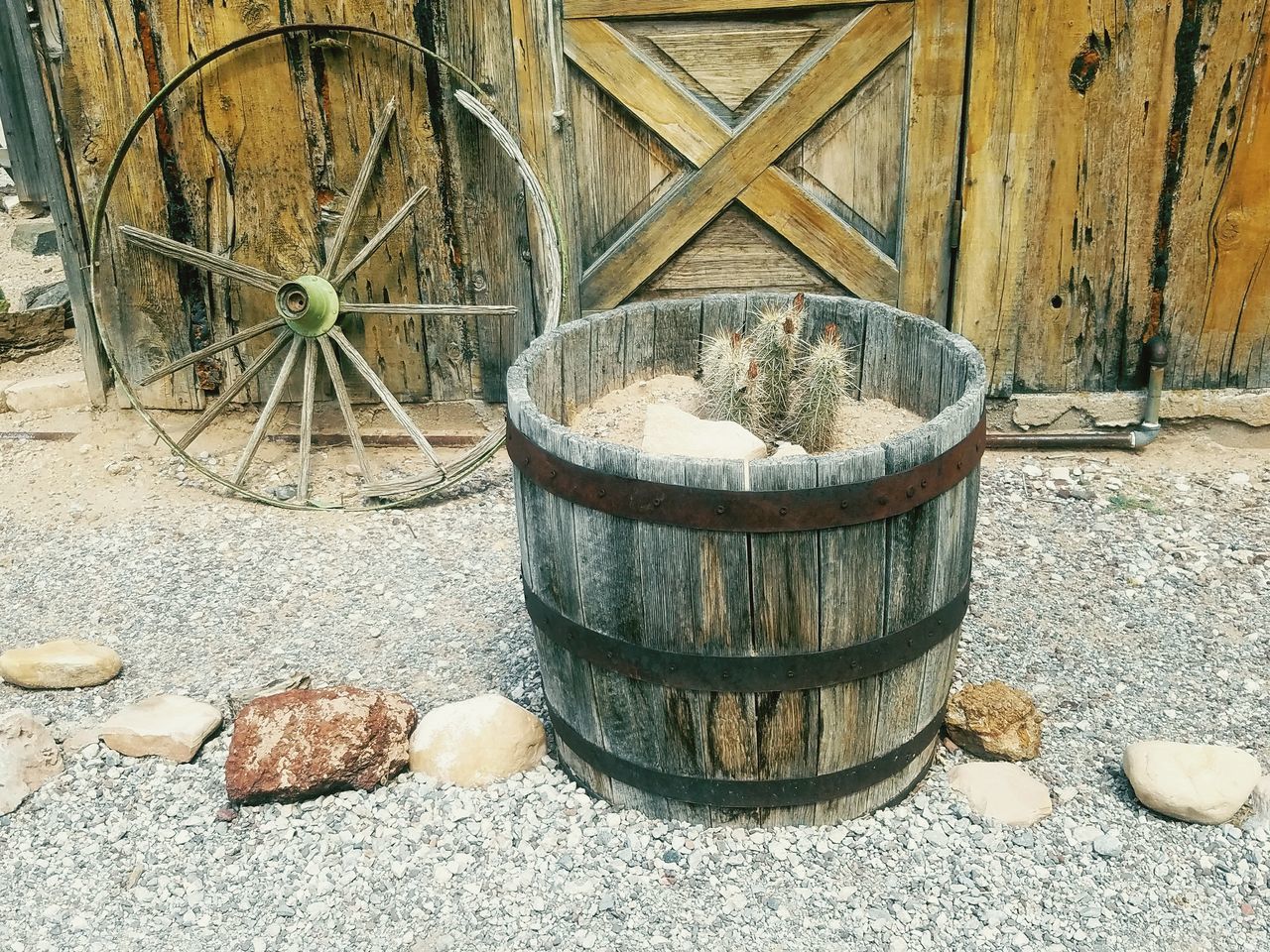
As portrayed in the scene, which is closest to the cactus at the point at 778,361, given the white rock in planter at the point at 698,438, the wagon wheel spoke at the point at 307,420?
the white rock in planter at the point at 698,438

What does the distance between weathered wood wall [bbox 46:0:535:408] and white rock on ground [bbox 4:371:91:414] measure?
634 millimetres

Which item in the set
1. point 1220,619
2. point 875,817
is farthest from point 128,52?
point 1220,619

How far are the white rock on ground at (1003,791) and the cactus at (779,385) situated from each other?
0.94 meters

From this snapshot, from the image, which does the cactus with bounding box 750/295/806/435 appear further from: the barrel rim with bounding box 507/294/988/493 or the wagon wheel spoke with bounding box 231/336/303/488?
the wagon wheel spoke with bounding box 231/336/303/488

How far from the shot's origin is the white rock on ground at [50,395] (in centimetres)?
569

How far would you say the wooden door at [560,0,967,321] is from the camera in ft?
14.9

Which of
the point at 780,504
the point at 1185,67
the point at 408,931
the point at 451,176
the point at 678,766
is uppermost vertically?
the point at 1185,67

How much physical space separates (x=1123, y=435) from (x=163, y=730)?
3.86 m

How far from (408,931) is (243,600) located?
179 cm

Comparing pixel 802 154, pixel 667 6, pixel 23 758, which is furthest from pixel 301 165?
pixel 23 758

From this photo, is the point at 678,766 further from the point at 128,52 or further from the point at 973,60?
the point at 128,52

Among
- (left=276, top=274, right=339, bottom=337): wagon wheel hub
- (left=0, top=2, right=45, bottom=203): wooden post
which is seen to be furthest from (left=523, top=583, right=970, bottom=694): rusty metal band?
(left=0, top=2, right=45, bottom=203): wooden post

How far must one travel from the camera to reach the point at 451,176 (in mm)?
4852

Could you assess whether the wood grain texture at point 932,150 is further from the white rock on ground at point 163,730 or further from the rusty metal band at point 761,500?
the white rock on ground at point 163,730
